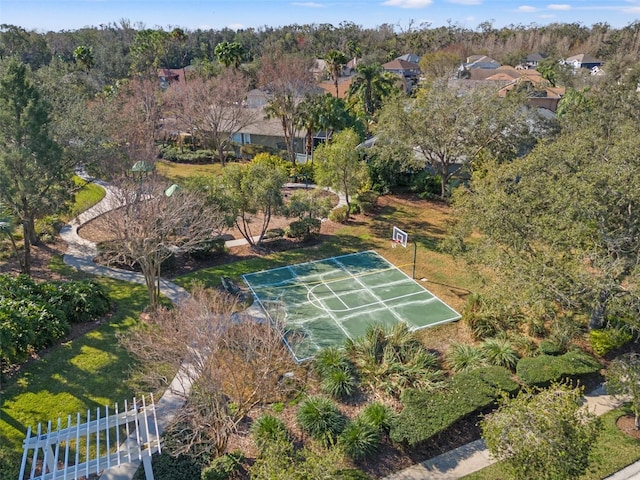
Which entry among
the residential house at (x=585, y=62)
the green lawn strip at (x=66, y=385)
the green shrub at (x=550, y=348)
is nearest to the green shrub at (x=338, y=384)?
the green lawn strip at (x=66, y=385)

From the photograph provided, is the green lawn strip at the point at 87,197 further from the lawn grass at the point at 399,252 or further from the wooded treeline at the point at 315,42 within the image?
the wooded treeline at the point at 315,42

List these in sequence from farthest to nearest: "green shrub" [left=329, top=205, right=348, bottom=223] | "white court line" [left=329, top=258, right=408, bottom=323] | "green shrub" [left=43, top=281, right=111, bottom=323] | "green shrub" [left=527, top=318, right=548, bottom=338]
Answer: "green shrub" [left=329, top=205, right=348, bottom=223] → "white court line" [left=329, top=258, right=408, bottom=323] → "green shrub" [left=43, top=281, right=111, bottom=323] → "green shrub" [left=527, top=318, right=548, bottom=338]

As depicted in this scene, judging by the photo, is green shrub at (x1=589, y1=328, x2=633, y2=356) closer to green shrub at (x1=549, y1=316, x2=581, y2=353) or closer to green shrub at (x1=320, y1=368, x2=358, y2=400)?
green shrub at (x1=549, y1=316, x2=581, y2=353)

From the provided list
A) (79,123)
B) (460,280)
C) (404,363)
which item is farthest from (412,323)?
(79,123)

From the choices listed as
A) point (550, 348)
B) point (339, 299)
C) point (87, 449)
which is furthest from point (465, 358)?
point (87, 449)

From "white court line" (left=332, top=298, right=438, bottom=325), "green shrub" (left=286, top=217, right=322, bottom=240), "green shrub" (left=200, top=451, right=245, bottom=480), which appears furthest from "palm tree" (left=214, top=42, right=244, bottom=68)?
"green shrub" (left=200, top=451, right=245, bottom=480)

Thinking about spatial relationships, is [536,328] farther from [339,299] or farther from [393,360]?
[339,299]

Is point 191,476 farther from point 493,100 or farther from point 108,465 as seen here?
point 493,100
